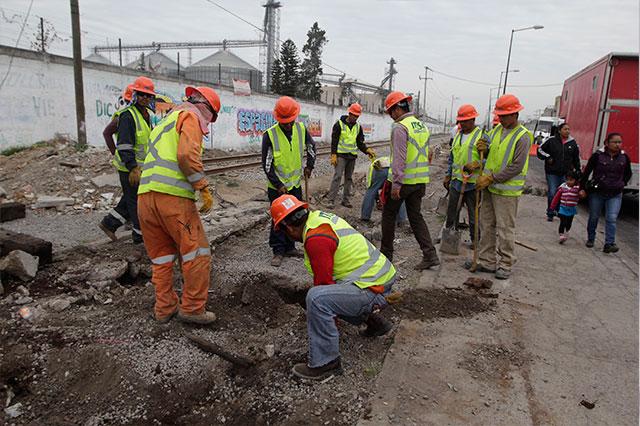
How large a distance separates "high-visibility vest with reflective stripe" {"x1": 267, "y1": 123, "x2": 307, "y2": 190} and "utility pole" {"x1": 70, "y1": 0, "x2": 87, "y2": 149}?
835 cm

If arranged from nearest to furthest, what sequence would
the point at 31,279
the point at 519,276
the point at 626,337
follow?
the point at 626,337
the point at 31,279
the point at 519,276

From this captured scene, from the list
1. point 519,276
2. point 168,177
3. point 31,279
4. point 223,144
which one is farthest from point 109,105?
point 519,276

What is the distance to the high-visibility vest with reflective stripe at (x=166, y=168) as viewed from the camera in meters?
3.33

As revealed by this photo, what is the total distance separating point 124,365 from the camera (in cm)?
301

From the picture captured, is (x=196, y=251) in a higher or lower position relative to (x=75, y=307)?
higher

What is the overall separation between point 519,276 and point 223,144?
15.9 meters

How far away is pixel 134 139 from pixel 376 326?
3582mm

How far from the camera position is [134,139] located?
5152 mm

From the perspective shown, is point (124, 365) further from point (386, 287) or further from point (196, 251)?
point (386, 287)

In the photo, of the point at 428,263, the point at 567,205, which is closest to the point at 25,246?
the point at 428,263

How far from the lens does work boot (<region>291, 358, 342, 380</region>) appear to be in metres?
2.94

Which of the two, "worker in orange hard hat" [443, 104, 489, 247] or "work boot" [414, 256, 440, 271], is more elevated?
"worker in orange hard hat" [443, 104, 489, 247]

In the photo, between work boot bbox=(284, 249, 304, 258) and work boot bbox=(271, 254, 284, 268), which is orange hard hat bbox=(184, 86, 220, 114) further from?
work boot bbox=(284, 249, 304, 258)

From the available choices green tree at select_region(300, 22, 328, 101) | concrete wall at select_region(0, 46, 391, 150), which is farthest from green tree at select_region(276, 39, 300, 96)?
concrete wall at select_region(0, 46, 391, 150)
